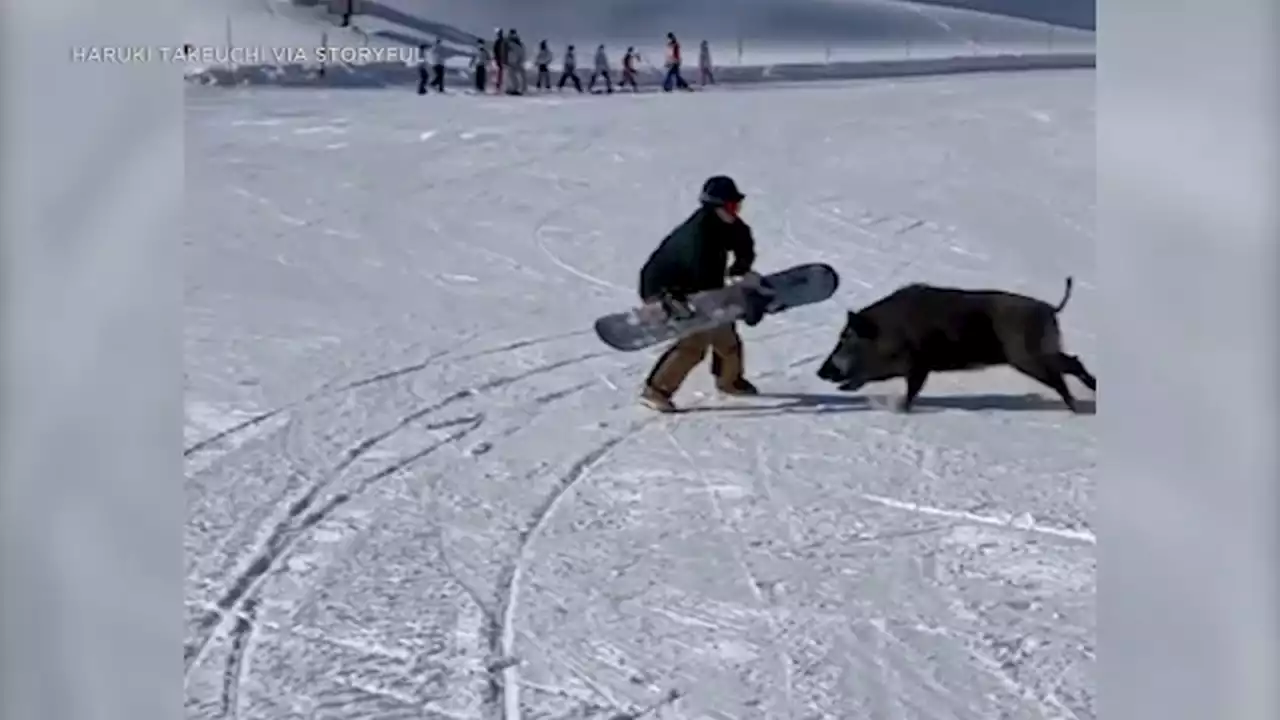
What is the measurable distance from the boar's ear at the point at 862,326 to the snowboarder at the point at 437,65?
0.48 m

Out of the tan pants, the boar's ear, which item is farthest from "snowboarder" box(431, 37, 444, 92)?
the boar's ear

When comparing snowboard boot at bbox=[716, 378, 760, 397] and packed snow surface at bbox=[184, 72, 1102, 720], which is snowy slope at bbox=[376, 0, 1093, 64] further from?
snowboard boot at bbox=[716, 378, 760, 397]

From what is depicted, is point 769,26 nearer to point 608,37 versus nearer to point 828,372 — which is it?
point 608,37

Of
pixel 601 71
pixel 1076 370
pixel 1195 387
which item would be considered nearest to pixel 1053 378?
pixel 1076 370

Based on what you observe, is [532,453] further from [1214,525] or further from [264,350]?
[1214,525]

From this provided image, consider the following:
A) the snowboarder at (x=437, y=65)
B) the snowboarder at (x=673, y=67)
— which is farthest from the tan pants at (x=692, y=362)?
the snowboarder at (x=437, y=65)

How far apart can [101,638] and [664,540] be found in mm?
563

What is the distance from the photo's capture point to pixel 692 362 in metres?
1.36

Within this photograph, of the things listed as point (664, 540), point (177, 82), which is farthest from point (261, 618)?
point (177, 82)

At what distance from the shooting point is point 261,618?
4.32 feet

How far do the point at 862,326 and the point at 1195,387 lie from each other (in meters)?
0.31

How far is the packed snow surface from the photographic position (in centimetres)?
129

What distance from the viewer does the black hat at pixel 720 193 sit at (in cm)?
137

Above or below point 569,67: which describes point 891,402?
below
